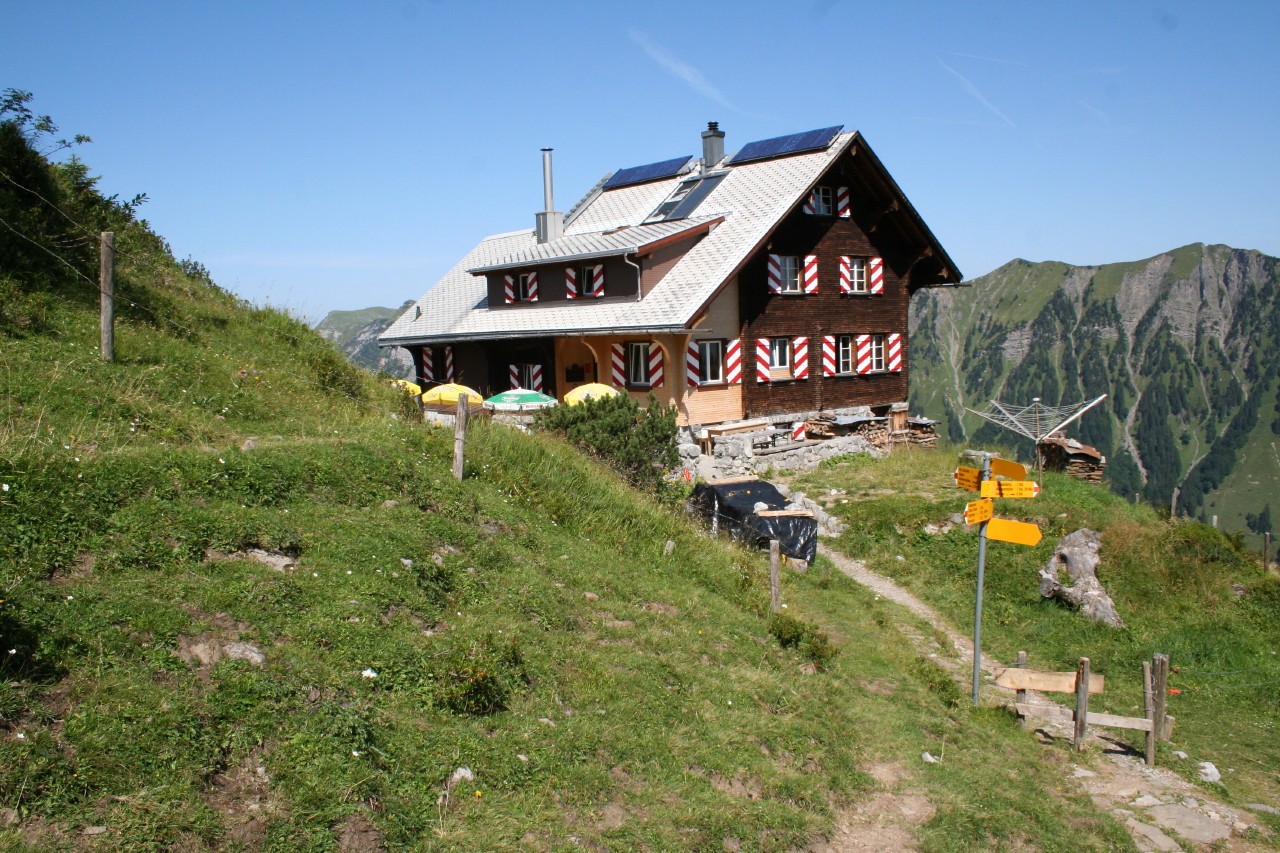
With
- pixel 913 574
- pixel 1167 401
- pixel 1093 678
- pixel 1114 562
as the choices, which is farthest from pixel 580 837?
pixel 1167 401

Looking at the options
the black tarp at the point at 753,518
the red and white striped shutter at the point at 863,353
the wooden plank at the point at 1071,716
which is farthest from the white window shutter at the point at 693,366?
the wooden plank at the point at 1071,716

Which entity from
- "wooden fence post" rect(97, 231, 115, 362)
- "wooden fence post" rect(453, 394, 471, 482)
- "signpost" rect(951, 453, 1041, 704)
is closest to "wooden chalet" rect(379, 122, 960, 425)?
"wooden fence post" rect(453, 394, 471, 482)

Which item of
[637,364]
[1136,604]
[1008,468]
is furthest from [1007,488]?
[637,364]

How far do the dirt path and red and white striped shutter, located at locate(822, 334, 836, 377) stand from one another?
1742cm

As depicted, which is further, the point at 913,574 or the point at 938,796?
the point at 913,574

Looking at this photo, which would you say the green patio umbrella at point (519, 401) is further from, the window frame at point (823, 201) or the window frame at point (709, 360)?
the window frame at point (823, 201)

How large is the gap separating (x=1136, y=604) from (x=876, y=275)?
54.4 ft

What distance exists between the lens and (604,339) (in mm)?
27406

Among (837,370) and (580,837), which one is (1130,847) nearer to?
(580,837)

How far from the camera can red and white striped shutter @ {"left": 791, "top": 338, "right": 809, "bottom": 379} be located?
28812mm

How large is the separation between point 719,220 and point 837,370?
6.43 meters

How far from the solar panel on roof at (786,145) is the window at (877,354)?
22.4 feet

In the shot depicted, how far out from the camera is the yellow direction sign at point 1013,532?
11164 millimetres

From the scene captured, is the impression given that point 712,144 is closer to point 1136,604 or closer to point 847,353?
point 847,353
